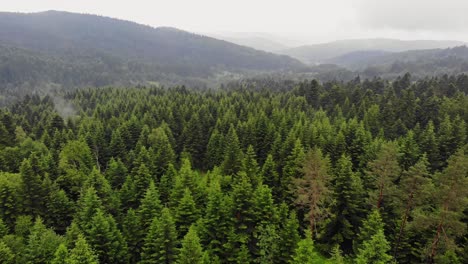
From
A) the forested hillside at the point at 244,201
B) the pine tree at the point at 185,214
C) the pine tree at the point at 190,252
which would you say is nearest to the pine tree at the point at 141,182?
the forested hillside at the point at 244,201

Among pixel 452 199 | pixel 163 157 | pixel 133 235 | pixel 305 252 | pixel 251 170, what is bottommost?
pixel 133 235

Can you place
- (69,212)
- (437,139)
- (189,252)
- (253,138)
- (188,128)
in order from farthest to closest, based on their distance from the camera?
(188,128), (253,138), (437,139), (69,212), (189,252)

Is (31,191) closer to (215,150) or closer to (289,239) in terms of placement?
(215,150)

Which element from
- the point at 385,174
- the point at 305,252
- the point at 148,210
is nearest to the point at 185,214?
the point at 148,210

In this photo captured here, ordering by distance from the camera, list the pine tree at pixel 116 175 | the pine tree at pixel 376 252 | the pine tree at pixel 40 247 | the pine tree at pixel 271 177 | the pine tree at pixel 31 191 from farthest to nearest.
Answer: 1. the pine tree at pixel 116 175
2. the pine tree at pixel 271 177
3. the pine tree at pixel 31 191
4. the pine tree at pixel 40 247
5. the pine tree at pixel 376 252

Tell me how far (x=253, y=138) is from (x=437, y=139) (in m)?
34.9

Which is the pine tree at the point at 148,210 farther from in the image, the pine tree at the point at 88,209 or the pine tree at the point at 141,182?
the pine tree at the point at 141,182

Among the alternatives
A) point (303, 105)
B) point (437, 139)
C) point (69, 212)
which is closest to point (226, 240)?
point (69, 212)

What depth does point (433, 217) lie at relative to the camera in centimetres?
2966

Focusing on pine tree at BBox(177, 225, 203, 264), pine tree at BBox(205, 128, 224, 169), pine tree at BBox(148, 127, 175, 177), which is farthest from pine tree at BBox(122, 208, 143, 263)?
pine tree at BBox(205, 128, 224, 169)

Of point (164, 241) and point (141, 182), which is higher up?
point (164, 241)

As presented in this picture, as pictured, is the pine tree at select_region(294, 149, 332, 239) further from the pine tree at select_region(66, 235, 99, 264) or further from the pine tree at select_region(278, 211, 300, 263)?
the pine tree at select_region(66, 235, 99, 264)

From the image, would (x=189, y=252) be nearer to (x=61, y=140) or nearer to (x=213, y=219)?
(x=213, y=219)

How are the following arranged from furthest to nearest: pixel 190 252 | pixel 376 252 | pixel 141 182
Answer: pixel 141 182 → pixel 190 252 → pixel 376 252
